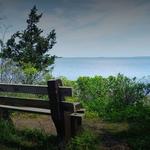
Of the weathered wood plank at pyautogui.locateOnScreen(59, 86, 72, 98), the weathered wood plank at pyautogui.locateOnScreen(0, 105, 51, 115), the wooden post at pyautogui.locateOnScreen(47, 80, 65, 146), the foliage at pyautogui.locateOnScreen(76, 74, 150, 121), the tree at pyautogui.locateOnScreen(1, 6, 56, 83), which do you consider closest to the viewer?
the weathered wood plank at pyautogui.locateOnScreen(59, 86, 72, 98)

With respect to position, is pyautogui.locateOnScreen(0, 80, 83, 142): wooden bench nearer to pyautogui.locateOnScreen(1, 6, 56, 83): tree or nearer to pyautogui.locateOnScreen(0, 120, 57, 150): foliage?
pyautogui.locateOnScreen(0, 120, 57, 150): foliage

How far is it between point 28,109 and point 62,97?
103 cm

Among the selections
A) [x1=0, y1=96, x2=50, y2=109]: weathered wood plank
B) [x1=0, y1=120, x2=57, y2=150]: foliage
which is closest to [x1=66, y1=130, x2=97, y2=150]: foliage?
[x1=0, y1=120, x2=57, y2=150]: foliage

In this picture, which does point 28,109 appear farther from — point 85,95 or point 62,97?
point 85,95

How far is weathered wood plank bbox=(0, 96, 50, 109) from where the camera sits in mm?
8913

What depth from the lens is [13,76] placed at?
57.3 ft

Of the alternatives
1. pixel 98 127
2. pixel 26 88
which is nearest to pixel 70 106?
pixel 26 88

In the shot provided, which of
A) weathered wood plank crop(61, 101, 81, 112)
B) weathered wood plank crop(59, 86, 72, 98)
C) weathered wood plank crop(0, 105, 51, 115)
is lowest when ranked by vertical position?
weathered wood plank crop(0, 105, 51, 115)

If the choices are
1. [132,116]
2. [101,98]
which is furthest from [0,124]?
[101,98]

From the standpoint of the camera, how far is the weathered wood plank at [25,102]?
29.2 feet

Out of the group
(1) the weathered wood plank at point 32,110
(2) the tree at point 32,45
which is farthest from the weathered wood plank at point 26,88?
(2) the tree at point 32,45

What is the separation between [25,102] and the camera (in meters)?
9.17

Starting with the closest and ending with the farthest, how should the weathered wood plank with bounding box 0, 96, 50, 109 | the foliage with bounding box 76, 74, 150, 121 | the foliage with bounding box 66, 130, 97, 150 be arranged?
1. the foliage with bounding box 66, 130, 97, 150
2. the weathered wood plank with bounding box 0, 96, 50, 109
3. the foliage with bounding box 76, 74, 150, 121

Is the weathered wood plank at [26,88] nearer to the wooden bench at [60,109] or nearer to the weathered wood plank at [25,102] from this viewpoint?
the wooden bench at [60,109]
